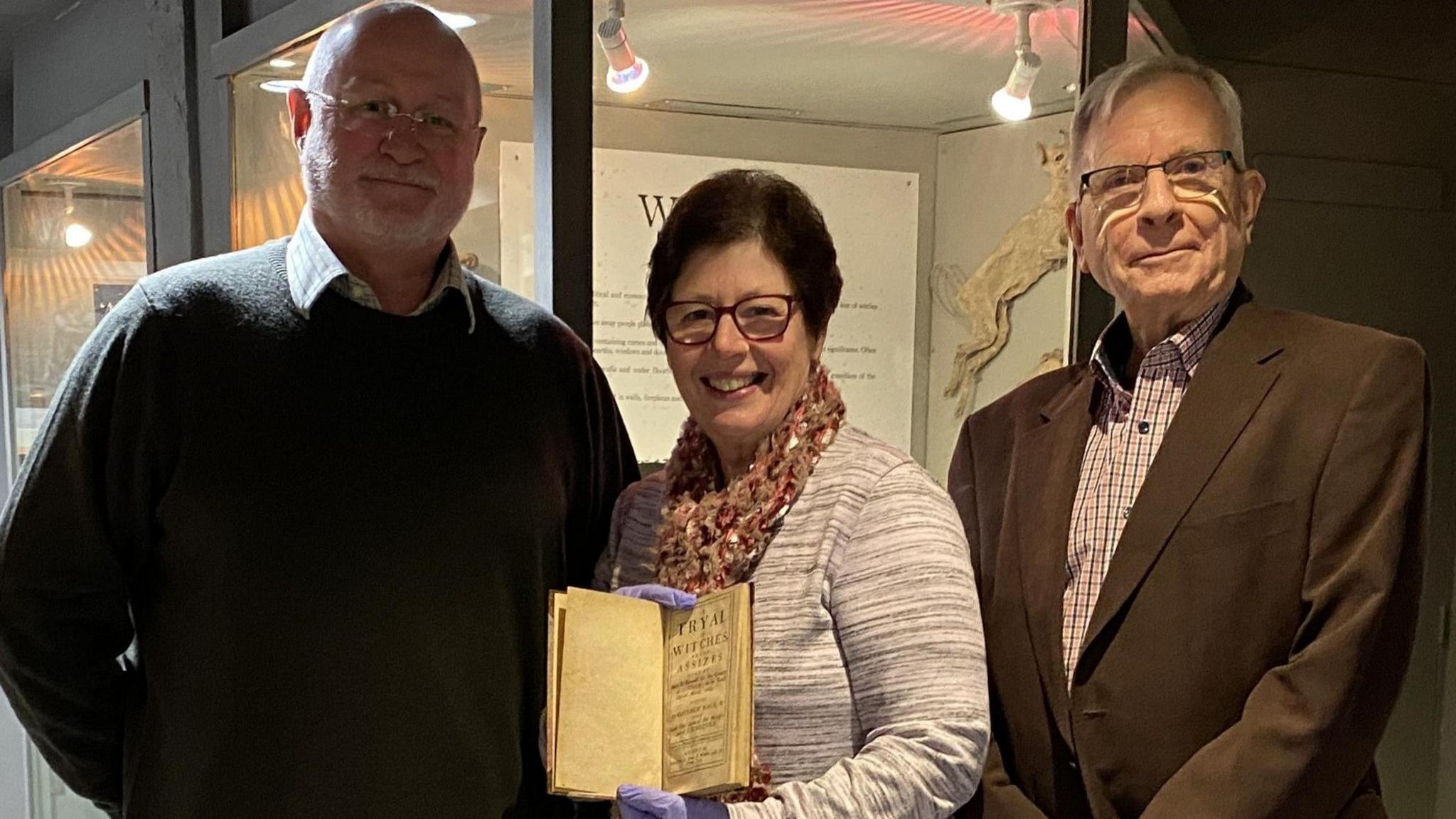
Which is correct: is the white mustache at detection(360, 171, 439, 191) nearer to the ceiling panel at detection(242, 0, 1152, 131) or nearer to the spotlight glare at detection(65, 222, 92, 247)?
the ceiling panel at detection(242, 0, 1152, 131)

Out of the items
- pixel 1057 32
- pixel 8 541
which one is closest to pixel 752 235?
pixel 8 541

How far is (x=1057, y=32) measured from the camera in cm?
251

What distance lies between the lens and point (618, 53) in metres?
2.03

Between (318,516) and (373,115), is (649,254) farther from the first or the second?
(318,516)

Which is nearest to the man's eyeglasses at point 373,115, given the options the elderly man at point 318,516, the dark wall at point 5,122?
the elderly man at point 318,516

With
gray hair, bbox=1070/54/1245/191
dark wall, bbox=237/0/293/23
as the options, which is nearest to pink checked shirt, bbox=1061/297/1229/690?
gray hair, bbox=1070/54/1245/191

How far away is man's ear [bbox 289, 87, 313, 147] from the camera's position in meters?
1.66

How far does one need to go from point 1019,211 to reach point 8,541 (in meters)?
2.13

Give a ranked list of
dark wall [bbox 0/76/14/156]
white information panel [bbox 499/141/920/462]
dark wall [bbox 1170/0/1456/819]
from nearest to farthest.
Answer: white information panel [bbox 499/141/920/462]
dark wall [bbox 1170/0/1456/819]
dark wall [bbox 0/76/14/156]

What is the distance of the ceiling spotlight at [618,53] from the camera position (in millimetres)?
1989

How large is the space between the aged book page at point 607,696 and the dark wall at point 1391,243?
8.37ft

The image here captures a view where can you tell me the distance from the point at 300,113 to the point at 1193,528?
4.09 ft

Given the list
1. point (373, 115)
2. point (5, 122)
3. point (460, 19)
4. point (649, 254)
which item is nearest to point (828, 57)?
point (460, 19)

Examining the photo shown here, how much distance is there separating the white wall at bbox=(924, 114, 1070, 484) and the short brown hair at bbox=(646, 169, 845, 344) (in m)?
1.29
